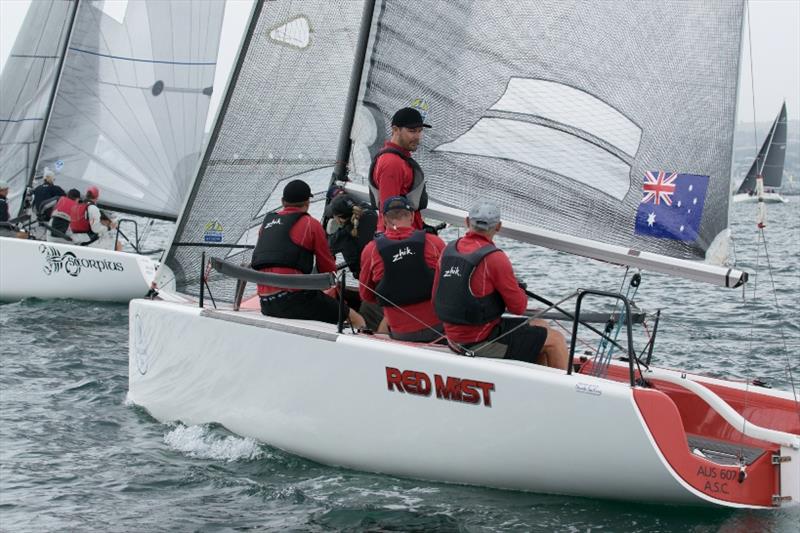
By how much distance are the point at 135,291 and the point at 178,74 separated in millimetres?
3759

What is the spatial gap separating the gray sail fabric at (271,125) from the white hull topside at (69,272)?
600cm

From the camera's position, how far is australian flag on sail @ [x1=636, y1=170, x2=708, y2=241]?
251 inches

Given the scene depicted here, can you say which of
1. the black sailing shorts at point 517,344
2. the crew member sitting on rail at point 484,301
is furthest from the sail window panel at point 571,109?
the black sailing shorts at point 517,344

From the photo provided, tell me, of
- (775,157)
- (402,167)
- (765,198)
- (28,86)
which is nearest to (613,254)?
(402,167)

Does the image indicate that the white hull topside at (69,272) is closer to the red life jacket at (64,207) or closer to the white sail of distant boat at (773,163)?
the red life jacket at (64,207)

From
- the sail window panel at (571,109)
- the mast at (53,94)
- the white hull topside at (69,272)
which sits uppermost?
the mast at (53,94)

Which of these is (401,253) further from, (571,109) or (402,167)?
(571,109)

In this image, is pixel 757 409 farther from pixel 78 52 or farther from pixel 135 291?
pixel 78 52

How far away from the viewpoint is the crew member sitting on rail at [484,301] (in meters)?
6.06

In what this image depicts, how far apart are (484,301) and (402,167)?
1.09 m

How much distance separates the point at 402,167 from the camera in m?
6.84

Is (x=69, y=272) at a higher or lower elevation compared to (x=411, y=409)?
higher

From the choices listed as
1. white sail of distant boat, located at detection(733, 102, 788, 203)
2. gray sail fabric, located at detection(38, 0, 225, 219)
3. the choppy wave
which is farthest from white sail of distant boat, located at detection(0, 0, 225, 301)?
white sail of distant boat, located at detection(733, 102, 788, 203)

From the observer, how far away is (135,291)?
45.9 feet
